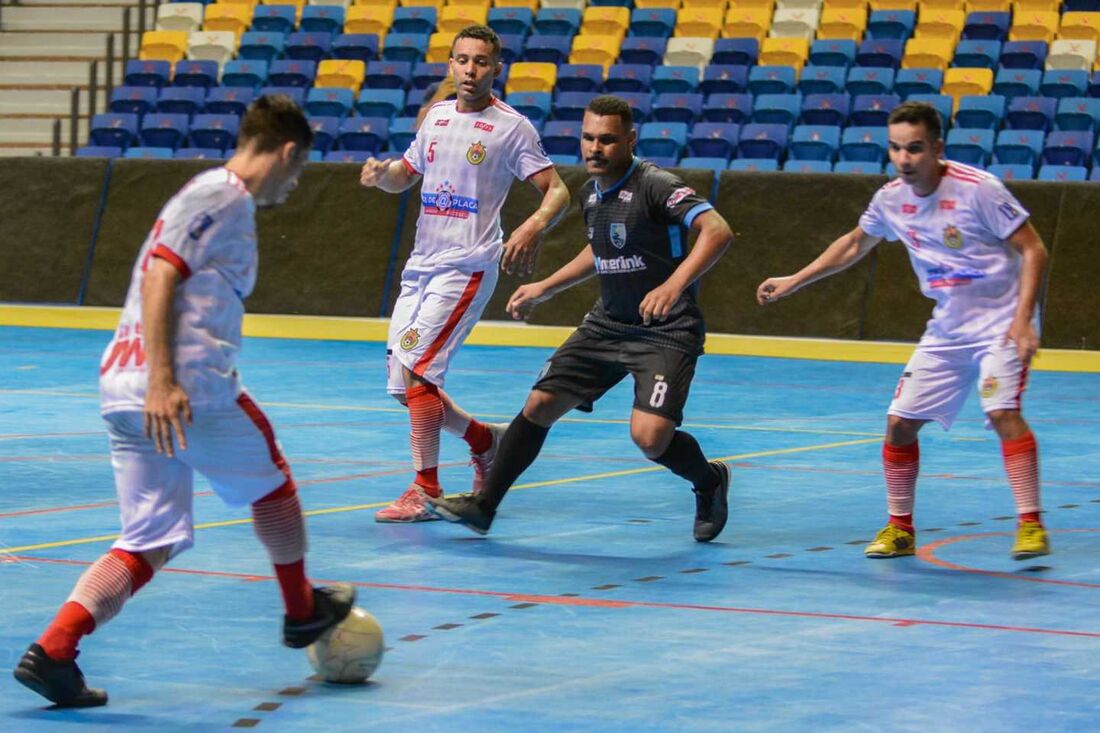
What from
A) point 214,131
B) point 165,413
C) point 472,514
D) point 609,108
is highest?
point 214,131

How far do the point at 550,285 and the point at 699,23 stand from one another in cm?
1619

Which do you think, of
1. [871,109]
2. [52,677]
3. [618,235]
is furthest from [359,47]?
[52,677]

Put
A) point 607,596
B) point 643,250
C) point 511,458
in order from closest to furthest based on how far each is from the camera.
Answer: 1. point 607,596
2. point 643,250
3. point 511,458

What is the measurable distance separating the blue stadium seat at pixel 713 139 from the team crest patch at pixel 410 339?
40.1ft

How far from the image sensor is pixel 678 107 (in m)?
21.7

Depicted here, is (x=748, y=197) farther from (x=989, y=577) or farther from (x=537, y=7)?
(x=989, y=577)

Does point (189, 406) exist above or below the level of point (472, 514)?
above

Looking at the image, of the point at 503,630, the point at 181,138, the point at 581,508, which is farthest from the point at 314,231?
the point at 503,630

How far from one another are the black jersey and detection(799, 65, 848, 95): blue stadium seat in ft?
46.0

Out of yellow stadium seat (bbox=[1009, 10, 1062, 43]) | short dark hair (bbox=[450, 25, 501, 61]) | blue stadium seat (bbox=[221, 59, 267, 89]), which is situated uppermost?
yellow stadium seat (bbox=[1009, 10, 1062, 43])

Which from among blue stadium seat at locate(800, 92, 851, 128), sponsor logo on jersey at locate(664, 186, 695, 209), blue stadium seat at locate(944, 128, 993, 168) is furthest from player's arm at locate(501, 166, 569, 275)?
blue stadium seat at locate(800, 92, 851, 128)

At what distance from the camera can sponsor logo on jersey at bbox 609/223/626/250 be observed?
8242 mm

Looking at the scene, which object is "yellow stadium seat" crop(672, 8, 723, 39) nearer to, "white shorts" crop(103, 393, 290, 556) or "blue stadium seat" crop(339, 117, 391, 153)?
"blue stadium seat" crop(339, 117, 391, 153)

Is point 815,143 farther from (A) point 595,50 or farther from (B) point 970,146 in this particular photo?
(A) point 595,50
